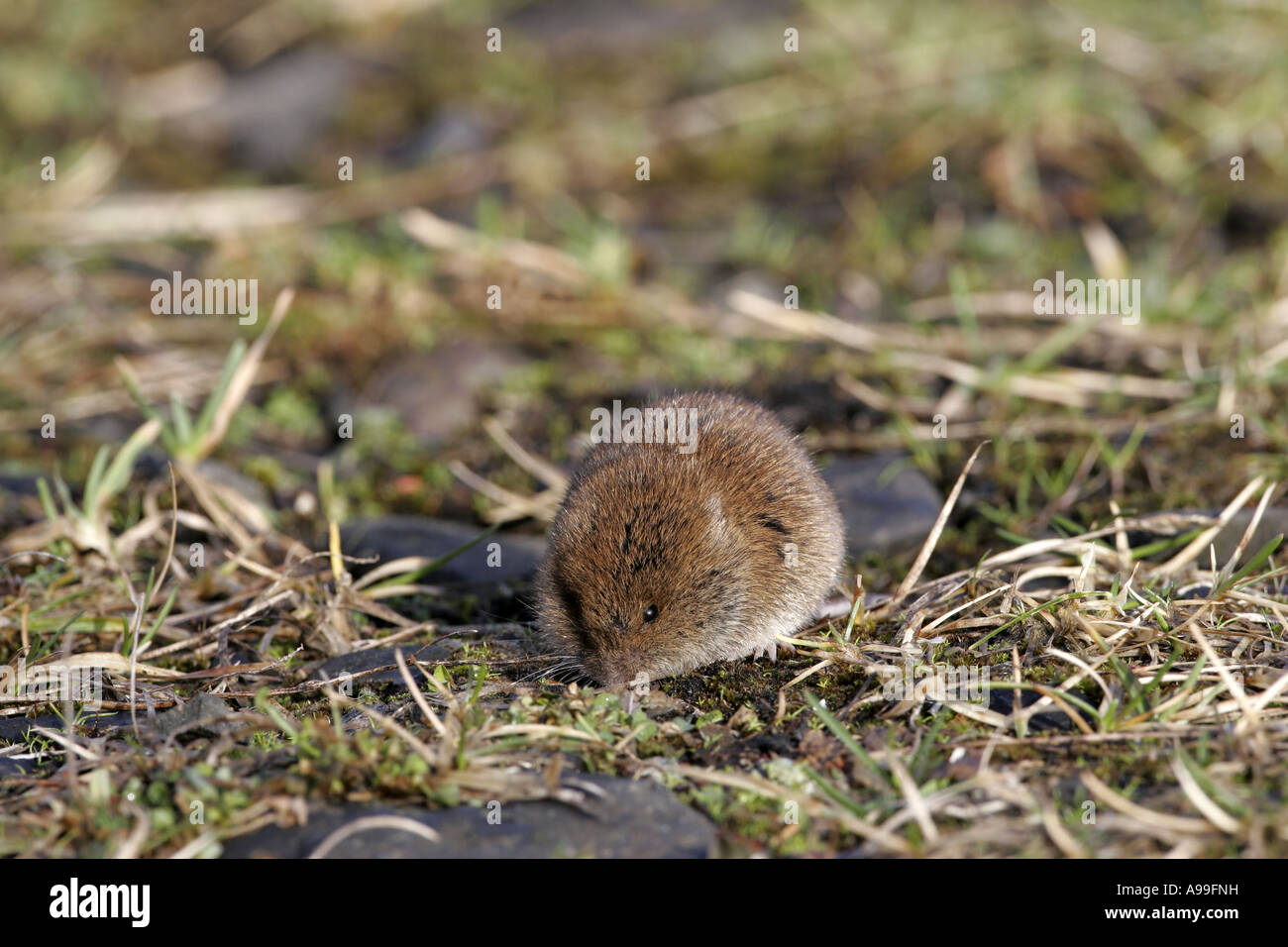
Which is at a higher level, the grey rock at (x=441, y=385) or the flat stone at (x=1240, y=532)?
the grey rock at (x=441, y=385)

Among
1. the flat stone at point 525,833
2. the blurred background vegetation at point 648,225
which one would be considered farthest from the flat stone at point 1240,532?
the flat stone at point 525,833

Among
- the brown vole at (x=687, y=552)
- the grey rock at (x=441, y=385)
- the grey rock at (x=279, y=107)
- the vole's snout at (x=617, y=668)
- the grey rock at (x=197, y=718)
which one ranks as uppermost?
the grey rock at (x=279, y=107)

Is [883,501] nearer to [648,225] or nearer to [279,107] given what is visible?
[648,225]

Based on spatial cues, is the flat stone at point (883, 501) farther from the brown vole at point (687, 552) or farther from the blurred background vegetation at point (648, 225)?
the brown vole at point (687, 552)

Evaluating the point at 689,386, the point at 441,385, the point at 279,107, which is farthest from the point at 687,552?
the point at 279,107

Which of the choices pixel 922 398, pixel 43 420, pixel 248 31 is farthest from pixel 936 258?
pixel 248 31

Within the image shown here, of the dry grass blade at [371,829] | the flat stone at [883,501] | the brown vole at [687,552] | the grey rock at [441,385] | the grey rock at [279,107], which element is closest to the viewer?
the dry grass blade at [371,829]
